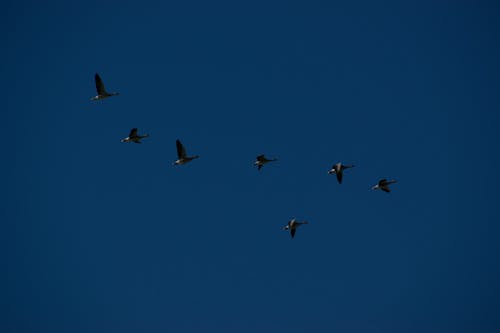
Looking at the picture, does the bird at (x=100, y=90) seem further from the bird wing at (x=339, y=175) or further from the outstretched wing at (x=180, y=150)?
the bird wing at (x=339, y=175)

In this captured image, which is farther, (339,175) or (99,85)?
(339,175)

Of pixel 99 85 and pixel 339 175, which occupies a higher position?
pixel 99 85

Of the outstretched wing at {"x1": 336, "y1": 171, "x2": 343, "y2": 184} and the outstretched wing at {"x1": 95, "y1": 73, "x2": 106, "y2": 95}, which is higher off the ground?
the outstretched wing at {"x1": 95, "y1": 73, "x2": 106, "y2": 95}

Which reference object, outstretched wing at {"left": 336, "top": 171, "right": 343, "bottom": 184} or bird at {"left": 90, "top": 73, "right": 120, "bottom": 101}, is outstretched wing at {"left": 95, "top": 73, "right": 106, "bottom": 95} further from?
outstretched wing at {"left": 336, "top": 171, "right": 343, "bottom": 184}

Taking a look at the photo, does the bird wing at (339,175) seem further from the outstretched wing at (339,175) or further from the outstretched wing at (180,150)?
the outstretched wing at (180,150)

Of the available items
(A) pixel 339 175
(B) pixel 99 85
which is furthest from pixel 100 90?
(A) pixel 339 175

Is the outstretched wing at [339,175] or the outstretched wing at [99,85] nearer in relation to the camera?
the outstretched wing at [99,85]

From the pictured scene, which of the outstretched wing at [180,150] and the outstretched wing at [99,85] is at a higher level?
the outstretched wing at [99,85]

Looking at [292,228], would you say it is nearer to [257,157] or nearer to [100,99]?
[257,157]

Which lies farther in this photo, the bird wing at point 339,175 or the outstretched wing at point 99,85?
the bird wing at point 339,175

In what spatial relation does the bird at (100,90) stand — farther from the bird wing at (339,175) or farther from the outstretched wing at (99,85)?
the bird wing at (339,175)

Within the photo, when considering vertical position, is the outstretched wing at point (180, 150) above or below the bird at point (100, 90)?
below

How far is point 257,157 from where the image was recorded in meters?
100

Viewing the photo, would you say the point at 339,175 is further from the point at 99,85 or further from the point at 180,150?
the point at 99,85
